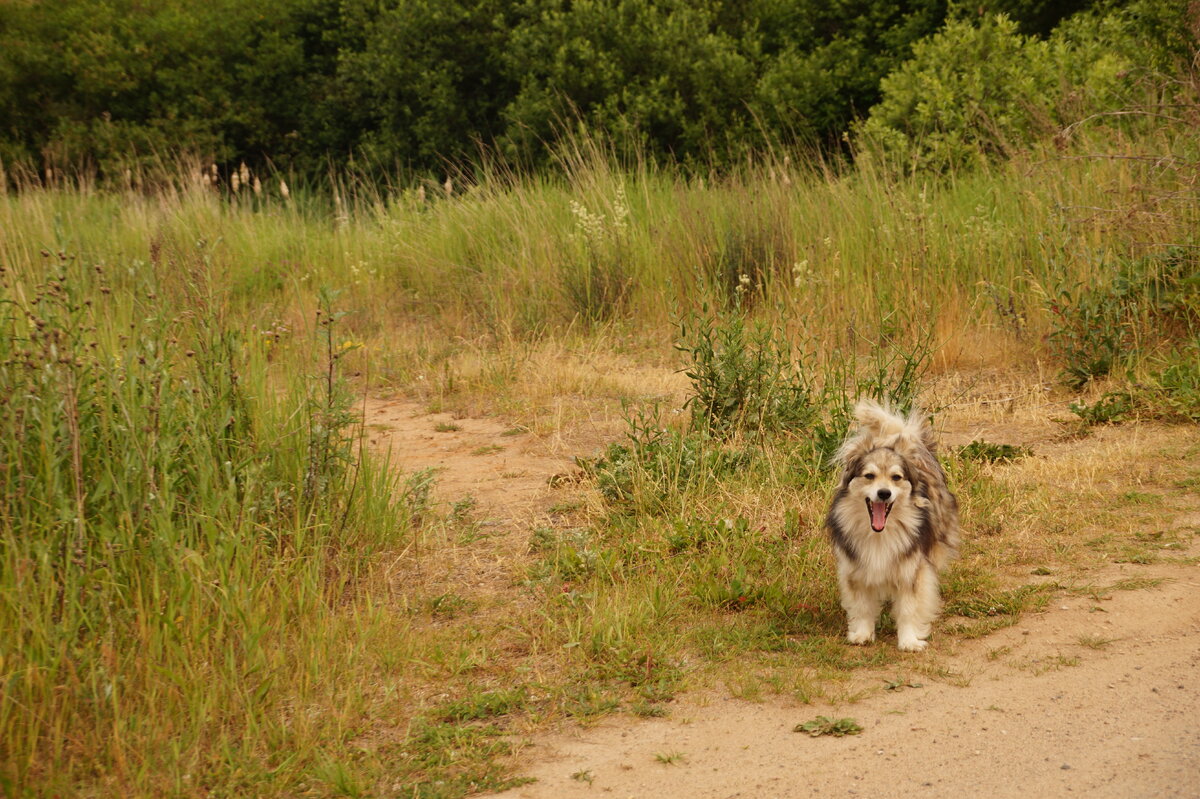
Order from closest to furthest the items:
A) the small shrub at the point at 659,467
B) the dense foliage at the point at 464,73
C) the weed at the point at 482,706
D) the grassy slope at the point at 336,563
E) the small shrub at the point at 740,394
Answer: the grassy slope at the point at 336,563 < the weed at the point at 482,706 < the small shrub at the point at 659,467 < the small shrub at the point at 740,394 < the dense foliage at the point at 464,73

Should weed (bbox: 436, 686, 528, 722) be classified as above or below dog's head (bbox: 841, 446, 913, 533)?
below

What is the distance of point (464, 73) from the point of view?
721 inches

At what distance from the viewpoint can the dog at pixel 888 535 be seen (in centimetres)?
459

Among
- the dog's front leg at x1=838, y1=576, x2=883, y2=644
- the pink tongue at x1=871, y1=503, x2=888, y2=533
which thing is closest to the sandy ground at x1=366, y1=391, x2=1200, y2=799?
the dog's front leg at x1=838, y1=576, x2=883, y2=644

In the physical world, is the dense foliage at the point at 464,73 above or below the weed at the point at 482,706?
above

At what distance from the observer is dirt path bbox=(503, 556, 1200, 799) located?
3.56 meters

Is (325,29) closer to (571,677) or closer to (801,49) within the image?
(801,49)

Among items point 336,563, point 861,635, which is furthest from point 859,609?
point 336,563

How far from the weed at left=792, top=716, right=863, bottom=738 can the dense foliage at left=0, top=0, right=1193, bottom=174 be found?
8.43 meters

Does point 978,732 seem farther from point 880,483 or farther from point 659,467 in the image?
point 659,467

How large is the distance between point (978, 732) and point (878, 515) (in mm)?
948

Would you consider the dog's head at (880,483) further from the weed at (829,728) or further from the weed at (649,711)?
the weed at (649,711)

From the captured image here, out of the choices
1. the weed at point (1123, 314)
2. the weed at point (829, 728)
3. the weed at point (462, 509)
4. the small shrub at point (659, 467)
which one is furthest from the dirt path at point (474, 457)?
the weed at point (1123, 314)

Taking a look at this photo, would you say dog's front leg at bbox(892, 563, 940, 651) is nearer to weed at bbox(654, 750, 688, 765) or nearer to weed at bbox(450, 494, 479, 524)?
weed at bbox(654, 750, 688, 765)
